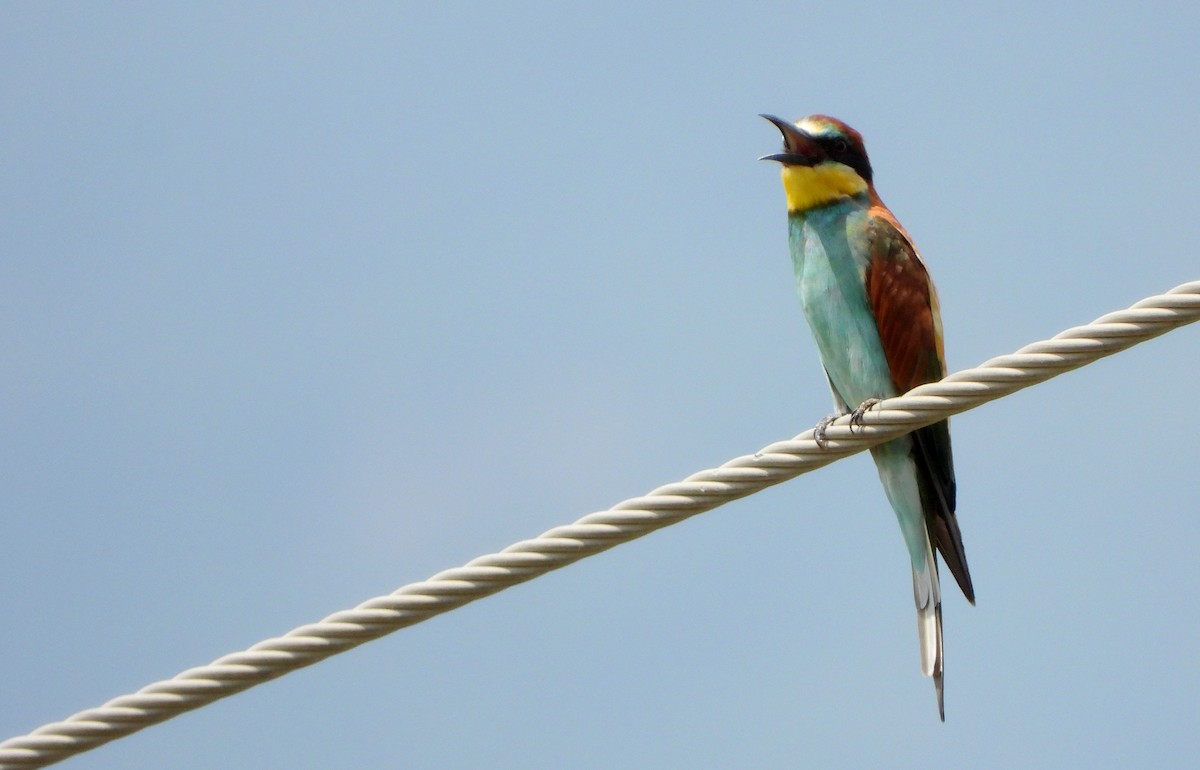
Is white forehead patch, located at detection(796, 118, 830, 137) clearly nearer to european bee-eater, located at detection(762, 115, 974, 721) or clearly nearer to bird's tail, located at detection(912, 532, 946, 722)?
european bee-eater, located at detection(762, 115, 974, 721)

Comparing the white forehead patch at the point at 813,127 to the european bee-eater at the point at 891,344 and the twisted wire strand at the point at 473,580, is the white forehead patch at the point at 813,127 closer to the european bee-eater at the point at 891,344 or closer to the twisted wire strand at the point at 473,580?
the european bee-eater at the point at 891,344

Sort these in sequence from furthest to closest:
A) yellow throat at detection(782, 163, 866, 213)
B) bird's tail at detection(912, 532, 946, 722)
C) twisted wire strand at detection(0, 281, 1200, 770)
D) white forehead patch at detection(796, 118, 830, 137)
Result: 1. white forehead patch at detection(796, 118, 830, 137)
2. yellow throat at detection(782, 163, 866, 213)
3. bird's tail at detection(912, 532, 946, 722)
4. twisted wire strand at detection(0, 281, 1200, 770)

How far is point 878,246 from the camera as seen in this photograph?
179 inches

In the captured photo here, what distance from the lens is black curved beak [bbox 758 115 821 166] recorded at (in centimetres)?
495

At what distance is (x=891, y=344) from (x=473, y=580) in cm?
209

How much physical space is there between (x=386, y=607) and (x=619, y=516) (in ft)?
1.48

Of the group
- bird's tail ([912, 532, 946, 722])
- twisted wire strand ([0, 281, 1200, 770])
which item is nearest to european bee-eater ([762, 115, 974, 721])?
bird's tail ([912, 532, 946, 722])

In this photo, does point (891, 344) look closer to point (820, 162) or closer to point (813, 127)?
point (820, 162)

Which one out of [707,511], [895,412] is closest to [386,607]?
[707,511]

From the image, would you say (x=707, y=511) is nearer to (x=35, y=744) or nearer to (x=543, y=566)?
(x=543, y=566)

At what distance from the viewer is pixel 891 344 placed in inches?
175

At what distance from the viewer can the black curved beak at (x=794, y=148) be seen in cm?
495

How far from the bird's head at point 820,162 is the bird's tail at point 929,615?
118cm

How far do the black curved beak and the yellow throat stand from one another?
32 millimetres
